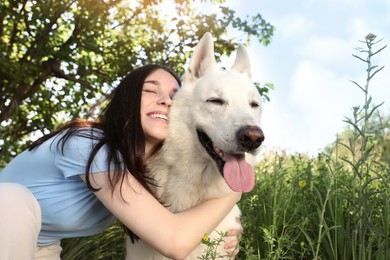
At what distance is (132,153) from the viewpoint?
9.36ft

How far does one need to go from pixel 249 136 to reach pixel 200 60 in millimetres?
850

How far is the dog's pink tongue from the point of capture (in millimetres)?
2633

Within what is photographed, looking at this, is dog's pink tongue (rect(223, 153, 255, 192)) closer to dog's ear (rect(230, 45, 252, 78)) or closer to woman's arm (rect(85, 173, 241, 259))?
woman's arm (rect(85, 173, 241, 259))

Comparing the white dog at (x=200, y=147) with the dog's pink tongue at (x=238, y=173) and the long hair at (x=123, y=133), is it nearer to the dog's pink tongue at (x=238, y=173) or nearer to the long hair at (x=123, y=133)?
the dog's pink tongue at (x=238, y=173)

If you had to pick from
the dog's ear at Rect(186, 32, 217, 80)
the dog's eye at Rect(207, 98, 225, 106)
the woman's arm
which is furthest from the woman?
the dog's eye at Rect(207, 98, 225, 106)

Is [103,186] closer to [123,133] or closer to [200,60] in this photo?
[123,133]

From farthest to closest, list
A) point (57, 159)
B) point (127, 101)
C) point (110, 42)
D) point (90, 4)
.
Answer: point (110, 42)
point (90, 4)
point (127, 101)
point (57, 159)

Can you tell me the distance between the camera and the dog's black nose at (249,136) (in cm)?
256

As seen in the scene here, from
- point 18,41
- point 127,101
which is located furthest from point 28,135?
point 127,101

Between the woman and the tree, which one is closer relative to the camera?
the woman

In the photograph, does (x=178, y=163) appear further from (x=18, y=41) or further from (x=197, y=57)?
(x=18, y=41)

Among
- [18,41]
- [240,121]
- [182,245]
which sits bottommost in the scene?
[182,245]

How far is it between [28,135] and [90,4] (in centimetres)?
234

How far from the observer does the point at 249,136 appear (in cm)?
256
